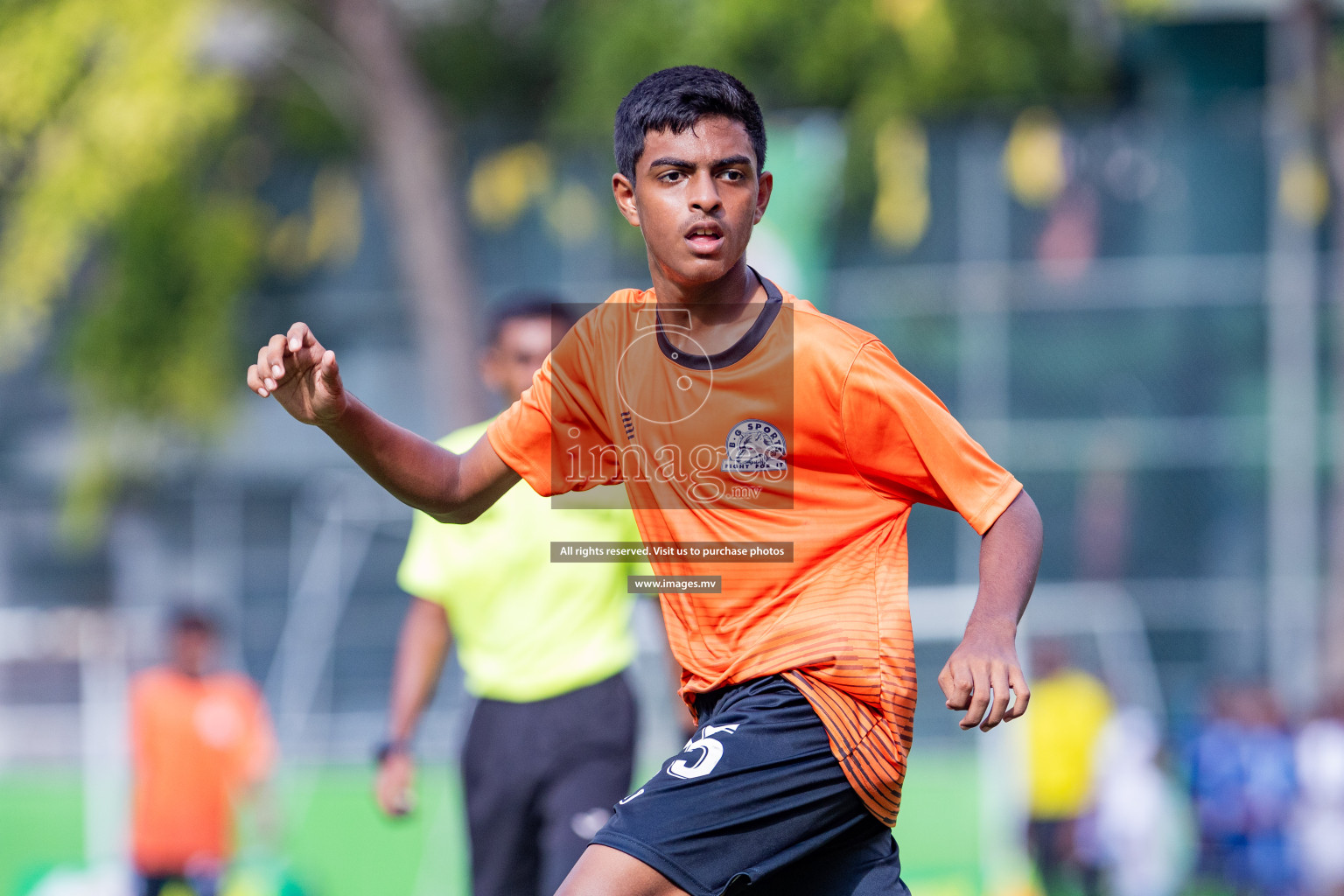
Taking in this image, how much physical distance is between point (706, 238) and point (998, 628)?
880mm

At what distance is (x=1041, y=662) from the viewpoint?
1004cm

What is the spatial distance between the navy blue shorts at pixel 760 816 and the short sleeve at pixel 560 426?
65 cm

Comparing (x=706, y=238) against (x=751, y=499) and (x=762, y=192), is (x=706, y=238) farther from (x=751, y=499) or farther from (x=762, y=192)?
(x=751, y=499)

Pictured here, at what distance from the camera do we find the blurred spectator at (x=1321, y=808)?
873cm

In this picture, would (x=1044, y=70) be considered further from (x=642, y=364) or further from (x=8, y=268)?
(x=642, y=364)

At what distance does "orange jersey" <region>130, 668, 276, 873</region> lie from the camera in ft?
24.3

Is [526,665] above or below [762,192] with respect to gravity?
below

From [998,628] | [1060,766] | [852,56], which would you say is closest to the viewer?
[998,628]

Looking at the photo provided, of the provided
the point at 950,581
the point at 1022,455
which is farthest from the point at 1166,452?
the point at 950,581

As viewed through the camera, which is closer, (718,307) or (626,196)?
(718,307)

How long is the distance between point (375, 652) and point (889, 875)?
43.5ft

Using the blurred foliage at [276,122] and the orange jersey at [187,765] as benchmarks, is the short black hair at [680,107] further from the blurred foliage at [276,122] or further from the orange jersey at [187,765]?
the blurred foliage at [276,122]

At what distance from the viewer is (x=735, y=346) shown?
2836 mm

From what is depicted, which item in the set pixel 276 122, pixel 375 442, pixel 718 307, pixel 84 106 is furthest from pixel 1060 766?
pixel 276 122
